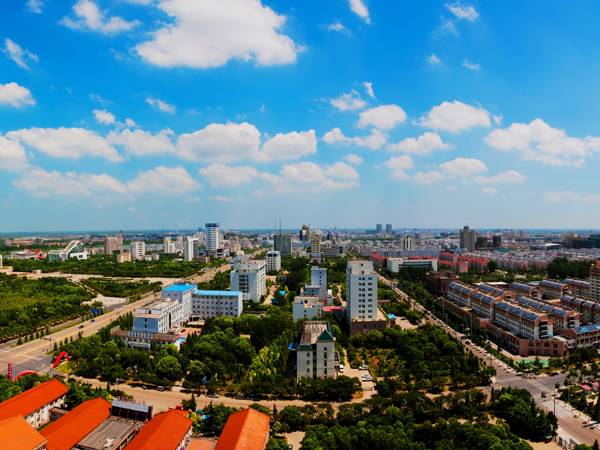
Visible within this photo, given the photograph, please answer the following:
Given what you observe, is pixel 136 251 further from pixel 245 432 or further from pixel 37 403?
pixel 245 432

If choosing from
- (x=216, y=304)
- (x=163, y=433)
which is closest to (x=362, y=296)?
(x=216, y=304)

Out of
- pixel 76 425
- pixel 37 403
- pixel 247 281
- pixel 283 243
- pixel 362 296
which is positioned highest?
pixel 283 243

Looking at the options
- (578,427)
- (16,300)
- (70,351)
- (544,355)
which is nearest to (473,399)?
(578,427)

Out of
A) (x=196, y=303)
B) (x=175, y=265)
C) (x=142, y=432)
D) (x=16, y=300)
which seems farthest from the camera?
(x=175, y=265)

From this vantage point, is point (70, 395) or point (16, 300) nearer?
point (70, 395)

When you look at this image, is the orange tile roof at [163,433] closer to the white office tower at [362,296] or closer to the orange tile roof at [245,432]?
the orange tile roof at [245,432]

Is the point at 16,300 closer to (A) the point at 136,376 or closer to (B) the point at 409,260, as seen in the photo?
(A) the point at 136,376

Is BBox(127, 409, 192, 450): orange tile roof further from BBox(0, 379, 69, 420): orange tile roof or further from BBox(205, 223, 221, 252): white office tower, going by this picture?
BBox(205, 223, 221, 252): white office tower
